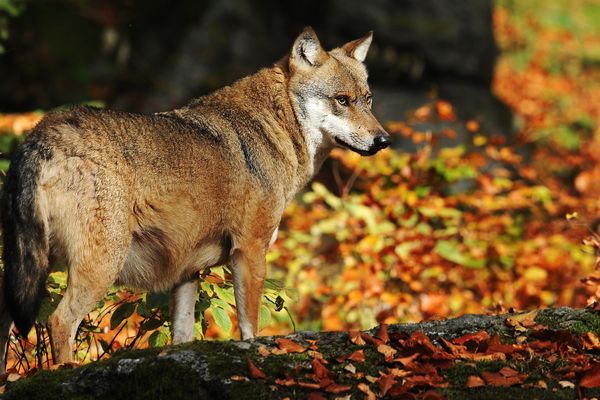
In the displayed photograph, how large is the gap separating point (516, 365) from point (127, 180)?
103 inches

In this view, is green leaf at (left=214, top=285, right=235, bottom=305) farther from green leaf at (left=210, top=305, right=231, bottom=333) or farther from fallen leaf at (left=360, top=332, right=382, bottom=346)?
fallen leaf at (left=360, top=332, right=382, bottom=346)

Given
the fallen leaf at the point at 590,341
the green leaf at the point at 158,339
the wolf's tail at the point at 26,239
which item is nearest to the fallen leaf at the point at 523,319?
the fallen leaf at the point at 590,341

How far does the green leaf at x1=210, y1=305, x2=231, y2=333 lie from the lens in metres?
5.91

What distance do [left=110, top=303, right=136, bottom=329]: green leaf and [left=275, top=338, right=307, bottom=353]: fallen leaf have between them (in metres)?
1.80

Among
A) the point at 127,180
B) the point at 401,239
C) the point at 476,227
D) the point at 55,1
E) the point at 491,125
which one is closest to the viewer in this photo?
the point at 127,180

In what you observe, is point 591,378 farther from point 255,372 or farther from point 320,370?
point 255,372

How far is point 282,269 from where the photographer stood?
11.5m

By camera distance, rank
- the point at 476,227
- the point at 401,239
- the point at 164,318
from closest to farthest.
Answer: the point at 164,318
the point at 401,239
the point at 476,227

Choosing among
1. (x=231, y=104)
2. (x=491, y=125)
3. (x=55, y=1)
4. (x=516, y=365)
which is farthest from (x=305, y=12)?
(x=516, y=365)

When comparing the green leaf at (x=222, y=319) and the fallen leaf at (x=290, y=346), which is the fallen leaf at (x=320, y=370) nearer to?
the fallen leaf at (x=290, y=346)

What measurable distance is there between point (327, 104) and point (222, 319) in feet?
6.53

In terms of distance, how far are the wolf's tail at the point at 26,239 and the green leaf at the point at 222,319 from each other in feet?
4.94

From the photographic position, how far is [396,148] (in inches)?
526

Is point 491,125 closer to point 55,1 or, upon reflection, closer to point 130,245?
point 55,1
